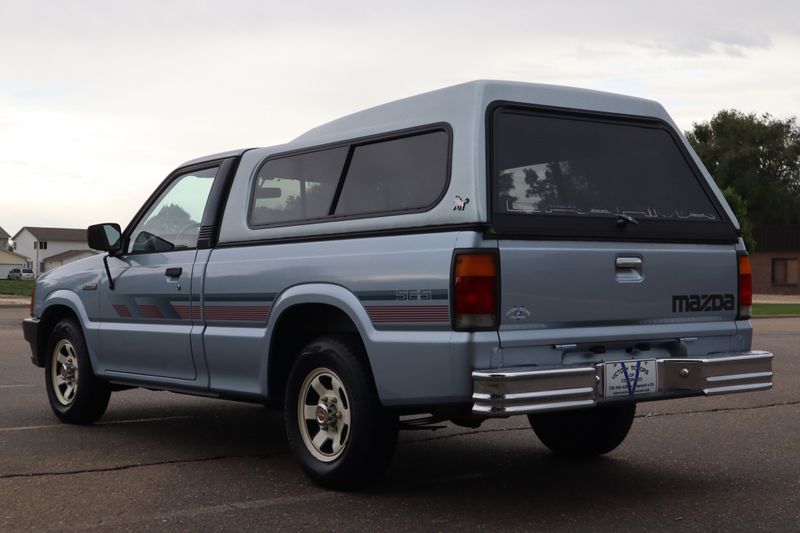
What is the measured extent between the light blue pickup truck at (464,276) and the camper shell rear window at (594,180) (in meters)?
0.01

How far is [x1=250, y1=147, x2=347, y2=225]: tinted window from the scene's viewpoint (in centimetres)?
633

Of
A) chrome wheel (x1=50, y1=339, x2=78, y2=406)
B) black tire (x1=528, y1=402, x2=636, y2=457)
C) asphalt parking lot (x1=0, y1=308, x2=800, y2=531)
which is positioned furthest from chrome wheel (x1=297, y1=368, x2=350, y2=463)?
chrome wheel (x1=50, y1=339, x2=78, y2=406)

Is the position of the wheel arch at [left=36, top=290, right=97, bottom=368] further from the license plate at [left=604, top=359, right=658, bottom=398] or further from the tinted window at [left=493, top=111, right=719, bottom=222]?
the license plate at [left=604, top=359, right=658, bottom=398]

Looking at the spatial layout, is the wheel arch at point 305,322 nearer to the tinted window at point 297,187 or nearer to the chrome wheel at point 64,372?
the tinted window at point 297,187

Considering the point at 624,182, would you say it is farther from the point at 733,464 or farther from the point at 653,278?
the point at 733,464

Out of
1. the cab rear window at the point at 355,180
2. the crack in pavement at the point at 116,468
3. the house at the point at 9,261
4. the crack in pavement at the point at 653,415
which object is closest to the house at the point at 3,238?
the house at the point at 9,261

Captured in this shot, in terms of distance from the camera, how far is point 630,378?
18.2 feet

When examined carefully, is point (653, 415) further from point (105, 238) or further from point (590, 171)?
point (105, 238)

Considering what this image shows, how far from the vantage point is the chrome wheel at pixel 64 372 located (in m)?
8.41

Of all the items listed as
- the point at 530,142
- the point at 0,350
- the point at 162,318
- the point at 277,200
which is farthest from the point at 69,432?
the point at 0,350

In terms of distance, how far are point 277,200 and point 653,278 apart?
2.32 meters

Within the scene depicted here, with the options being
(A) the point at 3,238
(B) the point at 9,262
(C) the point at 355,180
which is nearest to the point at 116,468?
(C) the point at 355,180

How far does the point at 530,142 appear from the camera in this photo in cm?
579

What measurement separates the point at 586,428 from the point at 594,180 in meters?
1.82
